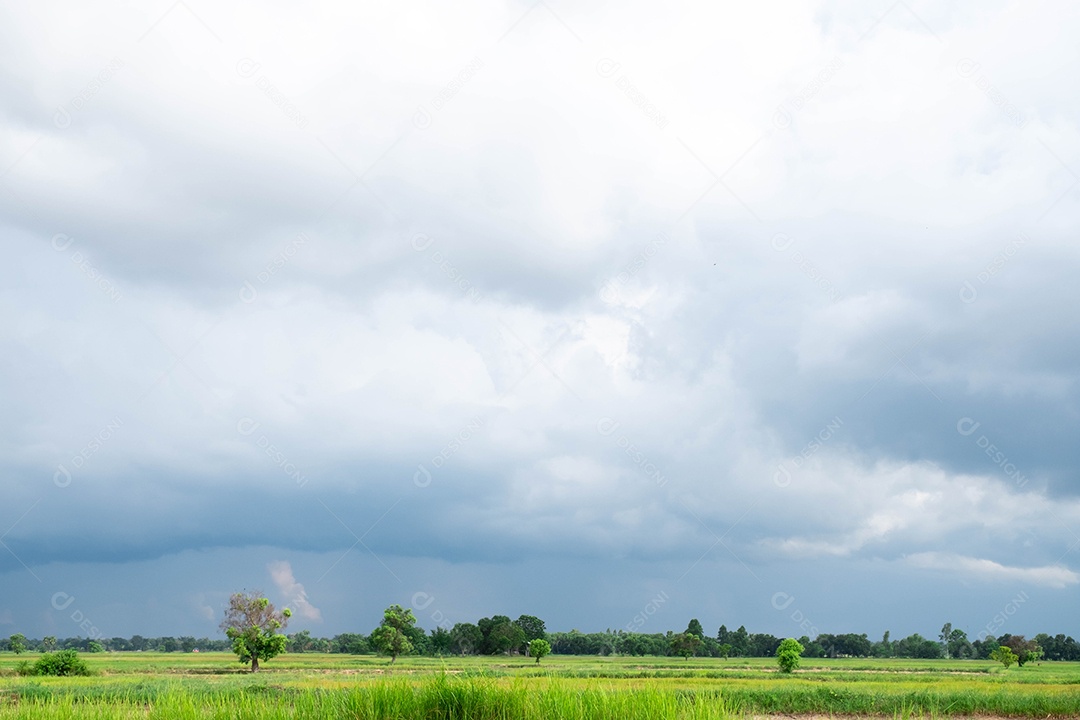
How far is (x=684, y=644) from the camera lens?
332ft

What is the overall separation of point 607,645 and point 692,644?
3845 cm

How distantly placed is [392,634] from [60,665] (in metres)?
26.4

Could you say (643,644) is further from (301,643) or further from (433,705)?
(433,705)

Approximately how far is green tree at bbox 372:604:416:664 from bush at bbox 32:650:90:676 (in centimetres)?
2385

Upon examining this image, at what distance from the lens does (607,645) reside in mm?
137625

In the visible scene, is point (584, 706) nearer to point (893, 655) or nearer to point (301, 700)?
point (301, 700)

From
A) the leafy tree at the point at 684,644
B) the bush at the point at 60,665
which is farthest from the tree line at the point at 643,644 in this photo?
the bush at the point at 60,665

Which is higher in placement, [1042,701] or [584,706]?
[584,706]

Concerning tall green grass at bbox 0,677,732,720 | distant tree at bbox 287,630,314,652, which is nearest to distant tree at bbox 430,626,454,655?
distant tree at bbox 287,630,314,652

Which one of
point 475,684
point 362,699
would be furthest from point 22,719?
point 475,684

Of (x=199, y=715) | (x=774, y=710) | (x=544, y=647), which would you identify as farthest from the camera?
(x=544, y=647)

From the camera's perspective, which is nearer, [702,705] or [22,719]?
[702,705]

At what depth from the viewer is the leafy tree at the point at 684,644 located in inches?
3976

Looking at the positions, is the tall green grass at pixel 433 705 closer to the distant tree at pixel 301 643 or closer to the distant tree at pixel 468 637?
the distant tree at pixel 468 637
